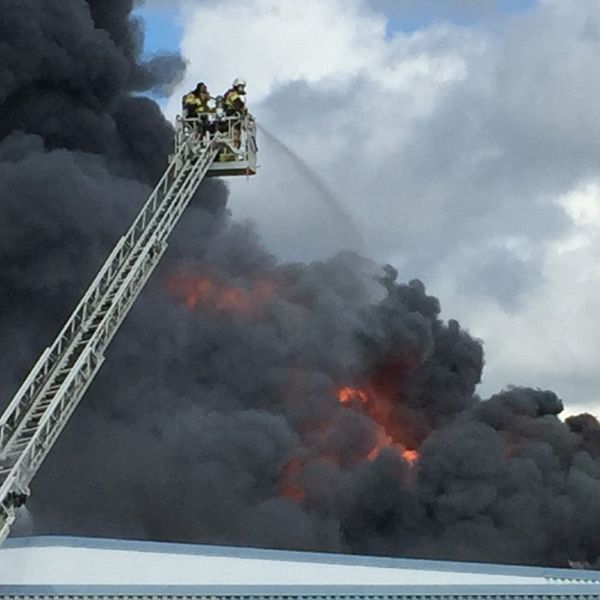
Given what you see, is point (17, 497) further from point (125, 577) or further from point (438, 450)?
point (438, 450)

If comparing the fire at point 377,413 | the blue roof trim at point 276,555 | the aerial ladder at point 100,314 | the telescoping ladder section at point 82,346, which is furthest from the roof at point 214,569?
the fire at point 377,413

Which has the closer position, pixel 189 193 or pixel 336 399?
pixel 189 193

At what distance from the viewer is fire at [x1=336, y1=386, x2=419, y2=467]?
60.5m

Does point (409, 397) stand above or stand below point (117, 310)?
above

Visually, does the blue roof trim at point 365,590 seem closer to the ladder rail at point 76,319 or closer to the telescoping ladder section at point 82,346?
the telescoping ladder section at point 82,346

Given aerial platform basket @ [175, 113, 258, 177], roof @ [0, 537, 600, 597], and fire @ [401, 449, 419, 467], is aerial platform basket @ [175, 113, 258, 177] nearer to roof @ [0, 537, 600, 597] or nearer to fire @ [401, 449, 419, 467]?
roof @ [0, 537, 600, 597]

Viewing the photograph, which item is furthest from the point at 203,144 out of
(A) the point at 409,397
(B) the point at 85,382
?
(A) the point at 409,397

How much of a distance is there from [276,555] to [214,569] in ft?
4.36

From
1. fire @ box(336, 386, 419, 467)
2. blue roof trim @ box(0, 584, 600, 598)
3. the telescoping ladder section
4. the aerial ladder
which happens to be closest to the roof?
blue roof trim @ box(0, 584, 600, 598)

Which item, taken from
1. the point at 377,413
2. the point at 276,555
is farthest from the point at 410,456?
the point at 276,555

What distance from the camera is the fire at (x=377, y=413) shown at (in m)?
60.5

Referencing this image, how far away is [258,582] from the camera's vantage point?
22812 millimetres

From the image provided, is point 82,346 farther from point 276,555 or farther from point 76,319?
point 276,555

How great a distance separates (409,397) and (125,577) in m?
42.8
